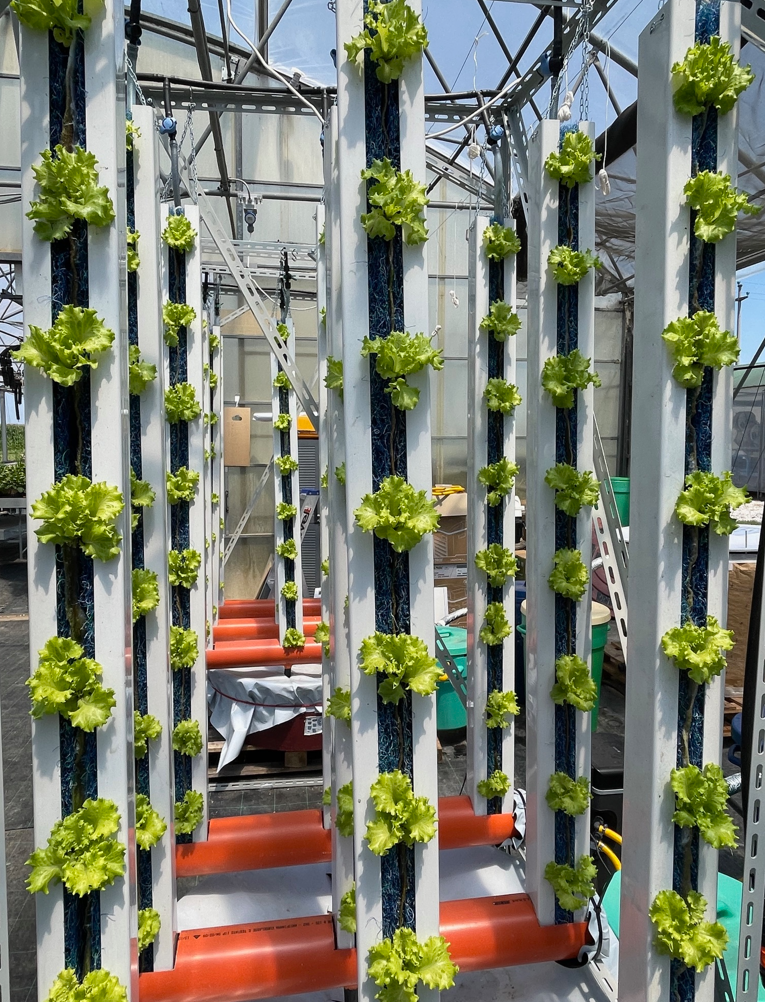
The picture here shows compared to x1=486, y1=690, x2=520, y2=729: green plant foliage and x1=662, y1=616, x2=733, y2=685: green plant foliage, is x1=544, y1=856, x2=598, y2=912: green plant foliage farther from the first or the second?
x1=662, y1=616, x2=733, y2=685: green plant foliage

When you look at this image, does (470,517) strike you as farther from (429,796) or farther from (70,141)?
(70,141)

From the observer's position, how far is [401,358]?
4.85 feet

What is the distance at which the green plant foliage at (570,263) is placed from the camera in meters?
2.20

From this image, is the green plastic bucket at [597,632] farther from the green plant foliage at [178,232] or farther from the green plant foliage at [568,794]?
the green plant foliage at [178,232]

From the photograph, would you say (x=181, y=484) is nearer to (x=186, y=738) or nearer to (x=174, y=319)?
(x=174, y=319)

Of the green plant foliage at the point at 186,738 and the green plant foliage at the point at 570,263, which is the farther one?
the green plant foliage at the point at 186,738

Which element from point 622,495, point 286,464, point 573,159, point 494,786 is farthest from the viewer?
point 622,495

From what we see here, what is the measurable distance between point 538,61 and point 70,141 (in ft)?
6.15

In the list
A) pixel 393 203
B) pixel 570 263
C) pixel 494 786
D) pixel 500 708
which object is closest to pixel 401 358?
pixel 393 203

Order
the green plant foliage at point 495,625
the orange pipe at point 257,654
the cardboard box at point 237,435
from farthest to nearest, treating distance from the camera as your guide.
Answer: the cardboard box at point 237,435 < the orange pipe at point 257,654 < the green plant foliage at point 495,625

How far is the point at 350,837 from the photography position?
213cm

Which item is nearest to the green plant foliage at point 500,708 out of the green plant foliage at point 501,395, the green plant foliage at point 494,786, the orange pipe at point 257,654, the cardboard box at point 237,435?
the green plant foliage at point 494,786

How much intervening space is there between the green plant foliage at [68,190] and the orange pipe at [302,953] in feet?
7.07

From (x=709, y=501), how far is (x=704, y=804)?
0.72 metres
